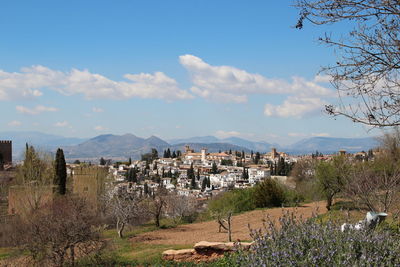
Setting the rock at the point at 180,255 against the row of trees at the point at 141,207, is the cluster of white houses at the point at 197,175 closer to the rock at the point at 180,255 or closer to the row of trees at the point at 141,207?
the row of trees at the point at 141,207

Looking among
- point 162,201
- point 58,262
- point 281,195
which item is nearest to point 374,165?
point 281,195

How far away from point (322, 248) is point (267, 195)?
21.3 meters

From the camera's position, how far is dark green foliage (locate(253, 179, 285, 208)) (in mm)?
25203

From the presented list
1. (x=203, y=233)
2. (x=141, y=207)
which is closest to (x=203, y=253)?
(x=203, y=233)

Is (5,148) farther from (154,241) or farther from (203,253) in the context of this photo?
(203,253)

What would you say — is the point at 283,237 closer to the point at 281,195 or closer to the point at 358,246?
the point at 358,246

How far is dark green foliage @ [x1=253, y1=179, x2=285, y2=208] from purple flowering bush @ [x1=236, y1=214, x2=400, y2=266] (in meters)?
20.4

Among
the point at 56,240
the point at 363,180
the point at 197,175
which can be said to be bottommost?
the point at 197,175

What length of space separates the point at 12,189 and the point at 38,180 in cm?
239

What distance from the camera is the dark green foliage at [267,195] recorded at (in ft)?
82.7

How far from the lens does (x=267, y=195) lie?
25250 millimetres

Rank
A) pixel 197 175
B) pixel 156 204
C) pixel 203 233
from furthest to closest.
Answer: pixel 197 175 < pixel 156 204 < pixel 203 233

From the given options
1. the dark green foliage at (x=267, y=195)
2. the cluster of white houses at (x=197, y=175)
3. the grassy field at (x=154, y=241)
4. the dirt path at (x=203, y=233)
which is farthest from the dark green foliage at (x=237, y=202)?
the cluster of white houses at (x=197, y=175)

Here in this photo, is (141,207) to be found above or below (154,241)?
above
